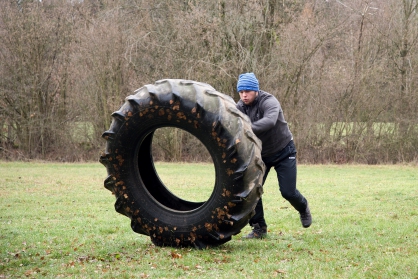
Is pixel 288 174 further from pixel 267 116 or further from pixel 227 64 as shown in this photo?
pixel 227 64

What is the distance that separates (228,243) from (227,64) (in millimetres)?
17078

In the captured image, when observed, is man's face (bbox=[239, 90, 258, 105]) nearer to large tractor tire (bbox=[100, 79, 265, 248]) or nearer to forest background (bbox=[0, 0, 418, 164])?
large tractor tire (bbox=[100, 79, 265, 248])

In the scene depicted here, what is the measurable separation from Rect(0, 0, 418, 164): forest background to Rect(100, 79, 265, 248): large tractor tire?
16945 mm

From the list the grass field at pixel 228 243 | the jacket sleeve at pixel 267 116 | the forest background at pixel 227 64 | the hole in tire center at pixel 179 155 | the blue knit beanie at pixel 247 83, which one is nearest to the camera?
the grass field at pixel 228 243

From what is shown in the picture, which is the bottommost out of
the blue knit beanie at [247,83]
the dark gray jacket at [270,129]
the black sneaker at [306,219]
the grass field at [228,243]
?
the grass field at [228,243]

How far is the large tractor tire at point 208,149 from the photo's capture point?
6250mm

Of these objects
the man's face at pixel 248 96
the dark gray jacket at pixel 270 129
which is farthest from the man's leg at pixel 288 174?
the man's face at pixel 248 96

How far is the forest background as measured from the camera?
78.4ft

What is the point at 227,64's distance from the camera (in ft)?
77.6

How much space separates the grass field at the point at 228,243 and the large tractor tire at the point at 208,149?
10.5 inches

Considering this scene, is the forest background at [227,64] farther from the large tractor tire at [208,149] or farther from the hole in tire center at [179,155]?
the large tractor tire at [208,149]

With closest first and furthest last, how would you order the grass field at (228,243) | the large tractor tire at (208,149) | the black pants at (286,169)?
the grass field at (228,243), the large tractor tire at (208,149), the black pants at (286,169)

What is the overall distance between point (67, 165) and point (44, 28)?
633 cm

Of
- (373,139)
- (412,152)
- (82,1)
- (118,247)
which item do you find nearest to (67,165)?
(82,1)
